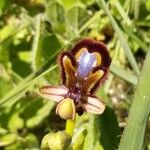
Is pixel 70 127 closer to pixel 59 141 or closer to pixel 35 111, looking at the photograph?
pixel 59 141

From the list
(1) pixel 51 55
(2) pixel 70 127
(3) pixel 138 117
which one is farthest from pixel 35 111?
(3) pixel 138 117

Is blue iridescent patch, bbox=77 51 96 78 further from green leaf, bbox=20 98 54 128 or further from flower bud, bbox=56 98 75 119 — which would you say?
green leaf, bbox=20 98 54 128

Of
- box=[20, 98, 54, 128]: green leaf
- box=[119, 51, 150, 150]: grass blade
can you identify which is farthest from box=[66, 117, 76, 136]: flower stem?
box=[20, 98, 54, 128]: green leaf

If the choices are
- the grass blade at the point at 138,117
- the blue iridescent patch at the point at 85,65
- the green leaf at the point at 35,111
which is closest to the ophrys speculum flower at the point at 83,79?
the blue iridescent patch at the point at 85,65

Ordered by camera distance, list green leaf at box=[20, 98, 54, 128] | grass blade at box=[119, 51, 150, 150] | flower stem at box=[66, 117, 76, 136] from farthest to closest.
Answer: green leaf at box=[20, 98, 54, 128] → flower stem at box=[66, 117, 76, 136] → grass blade at box=[119, 51, 150, 150]

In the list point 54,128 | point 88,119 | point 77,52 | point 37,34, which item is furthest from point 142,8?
point 77,52

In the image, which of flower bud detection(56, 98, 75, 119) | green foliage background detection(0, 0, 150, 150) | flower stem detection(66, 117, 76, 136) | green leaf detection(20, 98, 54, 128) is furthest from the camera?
green leaf detection(20, 98, 54, 128)

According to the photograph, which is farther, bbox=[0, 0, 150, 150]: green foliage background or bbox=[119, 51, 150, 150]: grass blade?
bbox=[0, 0, 150, 150]: green foliage background
